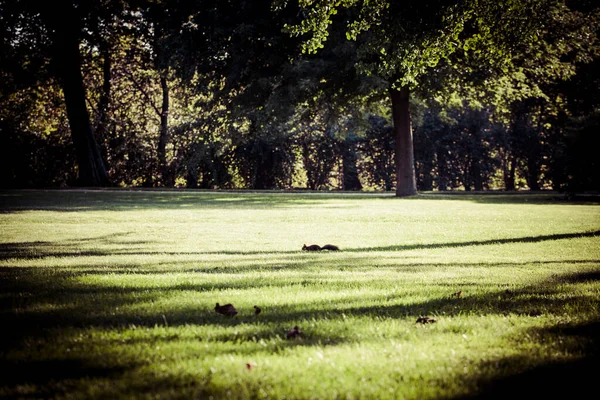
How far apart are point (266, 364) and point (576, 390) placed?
1853mm

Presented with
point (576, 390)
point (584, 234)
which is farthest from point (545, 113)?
point (576, 390)

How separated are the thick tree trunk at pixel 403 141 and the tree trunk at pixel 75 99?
A: 64.0 ft

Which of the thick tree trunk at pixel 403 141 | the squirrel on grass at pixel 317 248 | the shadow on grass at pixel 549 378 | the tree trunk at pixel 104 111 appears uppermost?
the tree trunk at pixel 104 111

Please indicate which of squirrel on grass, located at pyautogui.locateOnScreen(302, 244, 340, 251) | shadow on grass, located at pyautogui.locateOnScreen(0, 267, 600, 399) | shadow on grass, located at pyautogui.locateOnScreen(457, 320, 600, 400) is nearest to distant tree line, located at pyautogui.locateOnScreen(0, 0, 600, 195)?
squirrel on grass, located at pyautogui.locateOnScreen(302, 244, 340, 251)

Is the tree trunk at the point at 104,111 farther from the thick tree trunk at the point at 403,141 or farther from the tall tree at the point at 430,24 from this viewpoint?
the tall tree at the point at 430,24

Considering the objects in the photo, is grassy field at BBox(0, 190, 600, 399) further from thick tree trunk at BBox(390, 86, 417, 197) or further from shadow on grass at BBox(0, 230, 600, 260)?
thick tree trunk at BBox(390, 86, 417, 197)

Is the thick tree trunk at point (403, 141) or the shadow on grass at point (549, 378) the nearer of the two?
the shadow on grass at point (549, 378)

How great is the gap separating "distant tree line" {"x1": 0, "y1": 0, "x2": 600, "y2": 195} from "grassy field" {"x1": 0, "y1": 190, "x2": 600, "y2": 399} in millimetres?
6824

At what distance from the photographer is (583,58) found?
26438mm

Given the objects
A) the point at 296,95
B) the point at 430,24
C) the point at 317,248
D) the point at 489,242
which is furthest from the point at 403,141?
the point at 317,248

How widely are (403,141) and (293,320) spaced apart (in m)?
24.7

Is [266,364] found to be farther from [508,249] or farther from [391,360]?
[508,249]

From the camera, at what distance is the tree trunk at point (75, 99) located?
31125mm

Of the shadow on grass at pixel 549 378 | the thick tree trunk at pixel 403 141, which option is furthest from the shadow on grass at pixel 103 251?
the thick tree trunk at pixel 403 141
